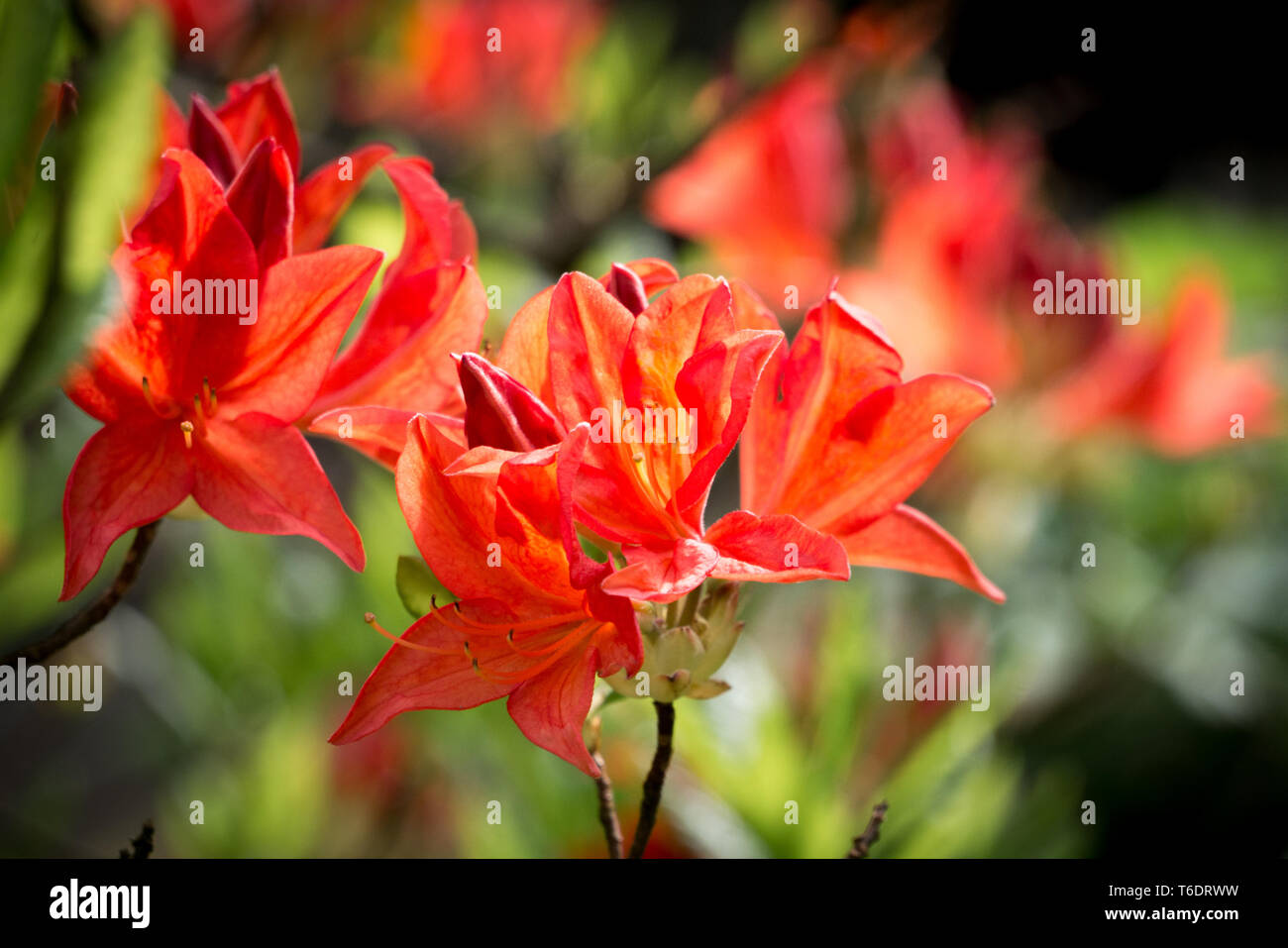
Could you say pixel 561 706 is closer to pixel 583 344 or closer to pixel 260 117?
pixel 583 344

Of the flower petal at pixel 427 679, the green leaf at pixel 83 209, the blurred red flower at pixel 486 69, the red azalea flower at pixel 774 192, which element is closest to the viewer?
the green leaf at pixel 83 209

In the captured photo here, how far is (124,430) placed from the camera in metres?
0.39

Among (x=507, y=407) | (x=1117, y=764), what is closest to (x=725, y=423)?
(x=507, y=407)

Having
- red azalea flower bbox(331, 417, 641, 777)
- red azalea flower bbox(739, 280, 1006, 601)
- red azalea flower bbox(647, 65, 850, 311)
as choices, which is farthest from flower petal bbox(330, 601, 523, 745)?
red azalea flower bbox(647, 65, 850, 311)

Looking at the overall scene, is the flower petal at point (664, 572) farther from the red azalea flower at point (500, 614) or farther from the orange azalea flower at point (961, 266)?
the orange azalea flower at point (961, 266)

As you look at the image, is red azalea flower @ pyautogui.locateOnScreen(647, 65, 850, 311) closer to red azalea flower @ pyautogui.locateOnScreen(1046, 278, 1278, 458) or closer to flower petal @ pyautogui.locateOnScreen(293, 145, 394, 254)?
red azalea flower @ pyautogui.locateOnScreen(1046, 278, 1278, 458)

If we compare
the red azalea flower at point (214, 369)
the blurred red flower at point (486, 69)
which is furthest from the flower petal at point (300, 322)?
the blurred red flower at point (486, 69)

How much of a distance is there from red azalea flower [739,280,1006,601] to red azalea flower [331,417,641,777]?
85 millimetres

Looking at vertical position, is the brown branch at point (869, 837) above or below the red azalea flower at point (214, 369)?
below

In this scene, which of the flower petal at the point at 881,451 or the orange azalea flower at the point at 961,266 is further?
the orange azalea flower at the point at 961,266

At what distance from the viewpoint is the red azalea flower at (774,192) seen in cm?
114

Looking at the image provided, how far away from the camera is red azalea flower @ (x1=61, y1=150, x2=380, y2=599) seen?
0.37 meters

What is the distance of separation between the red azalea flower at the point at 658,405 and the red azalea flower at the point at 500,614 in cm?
2

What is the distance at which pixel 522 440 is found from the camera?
1.15 ft
